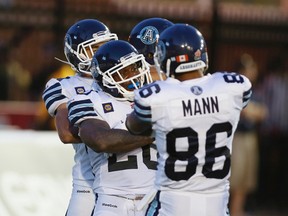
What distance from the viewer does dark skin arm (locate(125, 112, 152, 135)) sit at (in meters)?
4.85

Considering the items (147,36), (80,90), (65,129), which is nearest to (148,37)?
(147,36)

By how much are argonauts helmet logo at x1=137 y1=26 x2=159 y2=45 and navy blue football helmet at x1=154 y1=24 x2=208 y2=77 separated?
996mm

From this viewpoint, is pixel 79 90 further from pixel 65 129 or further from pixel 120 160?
pixel 120 160

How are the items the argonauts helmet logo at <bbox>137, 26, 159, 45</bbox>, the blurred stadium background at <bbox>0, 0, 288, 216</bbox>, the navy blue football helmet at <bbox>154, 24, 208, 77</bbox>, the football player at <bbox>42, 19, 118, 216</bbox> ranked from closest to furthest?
the navy blue football helmet at <bbox>154, 24, 208, 77</bbox> → the football player at <bbox>42, 19, 118, 216</bbox> → the argonauts helmet logo at <bbox>137, 26, 159, 45</bbox> → the blurred stadium background at <bbox>0, 0, 288, 216</bbox>

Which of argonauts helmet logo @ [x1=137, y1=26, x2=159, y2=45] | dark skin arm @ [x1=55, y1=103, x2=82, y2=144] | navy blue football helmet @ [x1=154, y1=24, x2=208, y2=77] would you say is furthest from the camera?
argonauts helmet logo @ [x1=137, y1=26, x2=159, y2=45]

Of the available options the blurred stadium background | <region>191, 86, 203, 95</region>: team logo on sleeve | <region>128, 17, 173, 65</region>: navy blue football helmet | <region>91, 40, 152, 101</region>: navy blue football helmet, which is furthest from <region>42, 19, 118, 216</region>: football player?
the blurred stadium background

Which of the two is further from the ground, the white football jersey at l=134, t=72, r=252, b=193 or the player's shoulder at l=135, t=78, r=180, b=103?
the player's shoulder at l=135, t=78, r=180, b=103

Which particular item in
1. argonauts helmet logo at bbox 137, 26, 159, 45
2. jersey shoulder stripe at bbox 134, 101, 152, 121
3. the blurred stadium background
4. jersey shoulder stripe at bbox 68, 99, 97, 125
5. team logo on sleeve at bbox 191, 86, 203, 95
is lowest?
the blurred stadium background

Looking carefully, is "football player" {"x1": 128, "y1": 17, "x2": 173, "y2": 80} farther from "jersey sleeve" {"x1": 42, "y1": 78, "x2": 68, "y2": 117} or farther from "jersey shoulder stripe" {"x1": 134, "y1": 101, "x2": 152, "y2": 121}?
"jersey shoulder stripe" {"x1": 134, "y1": 101, "x2": 152, "y2": 121}

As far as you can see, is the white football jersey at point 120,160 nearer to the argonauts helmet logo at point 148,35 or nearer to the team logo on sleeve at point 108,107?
the team logo on sleeve at point 108,107

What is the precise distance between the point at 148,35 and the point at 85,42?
390 millimetres

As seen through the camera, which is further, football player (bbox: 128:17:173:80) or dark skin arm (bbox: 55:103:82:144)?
football player (bbox: 128:17:173:80)

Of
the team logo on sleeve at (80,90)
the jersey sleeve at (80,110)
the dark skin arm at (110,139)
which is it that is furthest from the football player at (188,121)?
the team logo on sleeve at (80,90)

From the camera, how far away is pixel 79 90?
→ 19.1ft
